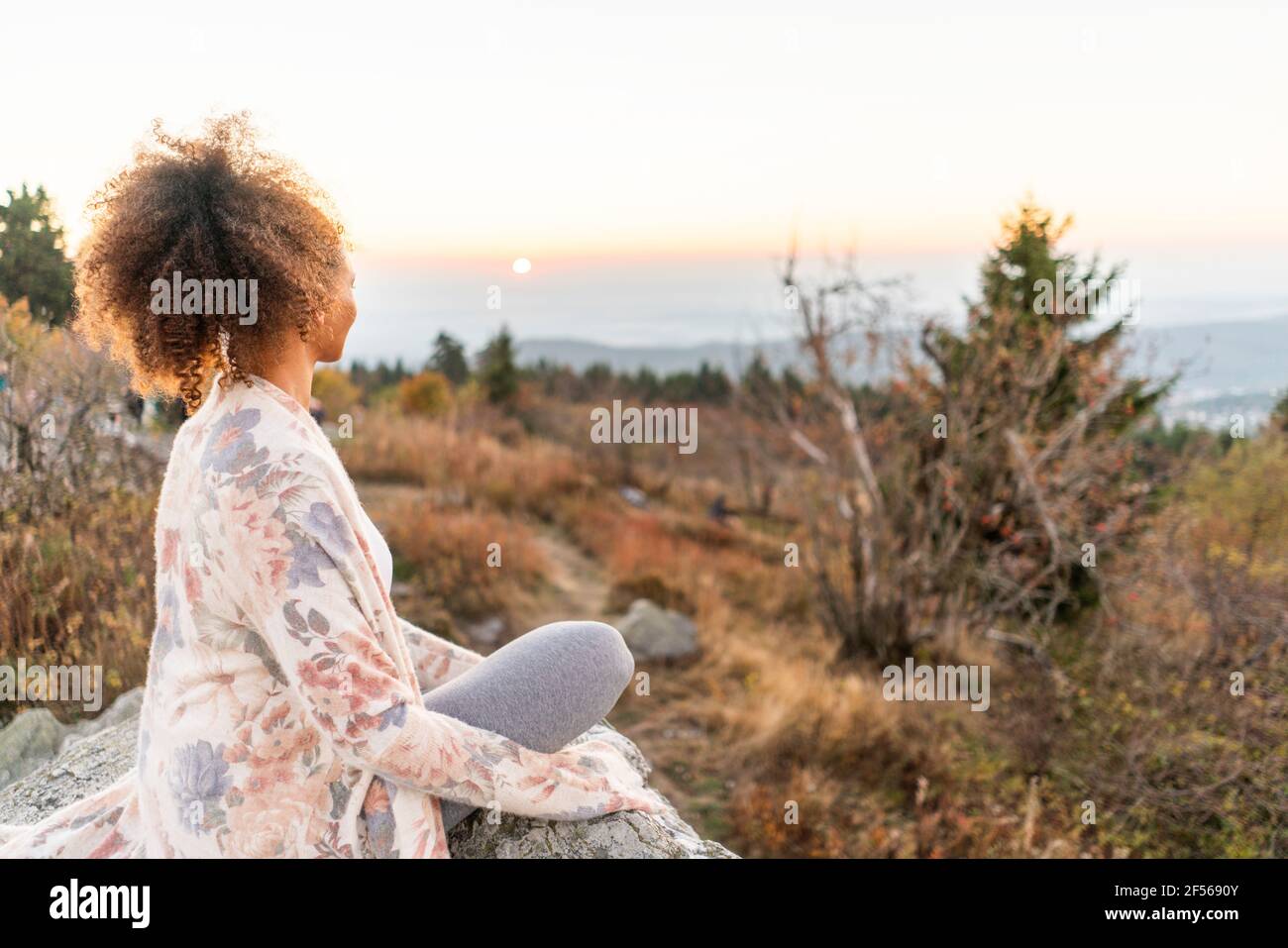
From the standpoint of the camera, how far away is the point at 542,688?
4.98 ft

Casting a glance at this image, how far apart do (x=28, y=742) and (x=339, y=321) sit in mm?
2193

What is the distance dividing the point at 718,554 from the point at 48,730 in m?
6.97

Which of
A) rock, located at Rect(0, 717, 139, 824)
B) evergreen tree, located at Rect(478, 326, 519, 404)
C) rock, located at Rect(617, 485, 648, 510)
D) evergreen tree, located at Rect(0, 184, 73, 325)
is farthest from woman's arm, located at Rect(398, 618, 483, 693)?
evergreen tree, located at Rect(478, 326, 519, 404)

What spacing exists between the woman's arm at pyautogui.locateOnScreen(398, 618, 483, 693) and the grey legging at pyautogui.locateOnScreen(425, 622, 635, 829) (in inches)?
13.4

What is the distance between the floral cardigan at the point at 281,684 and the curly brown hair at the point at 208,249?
10 cm

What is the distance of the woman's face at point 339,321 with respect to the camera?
150cm

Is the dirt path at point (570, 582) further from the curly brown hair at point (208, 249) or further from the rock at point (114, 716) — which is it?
the curly brown hair at point (208, 249)

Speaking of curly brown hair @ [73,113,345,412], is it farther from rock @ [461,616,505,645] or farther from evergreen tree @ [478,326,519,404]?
evergreen tree @ [478,326,519,404]

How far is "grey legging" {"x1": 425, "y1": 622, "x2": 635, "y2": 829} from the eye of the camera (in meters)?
1.48

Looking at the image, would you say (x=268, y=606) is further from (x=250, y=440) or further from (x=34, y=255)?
(x=34, y=255)

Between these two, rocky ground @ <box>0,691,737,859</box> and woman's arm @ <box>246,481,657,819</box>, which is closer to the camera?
woman's arm @ <box>246,481,657,819</box>

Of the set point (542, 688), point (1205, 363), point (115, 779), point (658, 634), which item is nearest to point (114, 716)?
point (115, 779)

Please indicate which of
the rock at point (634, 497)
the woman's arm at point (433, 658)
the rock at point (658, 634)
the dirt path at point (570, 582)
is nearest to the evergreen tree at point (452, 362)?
the rock at point (634, 497)
